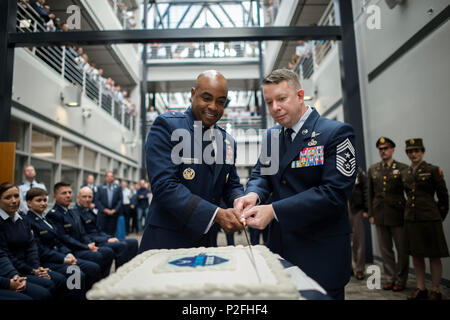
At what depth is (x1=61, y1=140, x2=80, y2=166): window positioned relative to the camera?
7713 millimetres

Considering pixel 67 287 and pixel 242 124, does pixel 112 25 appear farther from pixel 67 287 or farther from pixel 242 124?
pixel 67 287

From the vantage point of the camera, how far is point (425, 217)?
119 inches

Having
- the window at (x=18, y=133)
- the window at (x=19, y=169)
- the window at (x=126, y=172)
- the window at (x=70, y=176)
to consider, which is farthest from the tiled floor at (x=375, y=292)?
the window at (x=126, y=172)

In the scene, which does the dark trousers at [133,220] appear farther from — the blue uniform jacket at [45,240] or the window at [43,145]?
the blue uniform jacket at [45,240]

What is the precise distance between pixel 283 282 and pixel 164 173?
2.33 ft

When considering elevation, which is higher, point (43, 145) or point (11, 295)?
point (43, 145)

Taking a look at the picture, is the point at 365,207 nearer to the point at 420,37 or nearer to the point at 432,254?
the point at 432,254

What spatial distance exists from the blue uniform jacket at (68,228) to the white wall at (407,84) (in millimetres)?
3945

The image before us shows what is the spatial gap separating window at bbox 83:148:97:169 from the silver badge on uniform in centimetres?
907

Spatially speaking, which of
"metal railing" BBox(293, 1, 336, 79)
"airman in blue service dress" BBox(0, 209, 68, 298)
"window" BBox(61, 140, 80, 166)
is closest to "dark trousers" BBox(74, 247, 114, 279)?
"airman in blue service dress" BBox(0, 209, 68, 298)

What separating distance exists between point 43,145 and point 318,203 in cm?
686

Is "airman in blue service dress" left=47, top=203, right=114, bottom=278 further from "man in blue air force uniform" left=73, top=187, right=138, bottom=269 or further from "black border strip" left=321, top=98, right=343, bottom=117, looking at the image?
"black border strip" left=321, top=98, right=343, bottom=117

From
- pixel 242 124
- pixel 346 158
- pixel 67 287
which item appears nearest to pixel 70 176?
pixel 67 287
